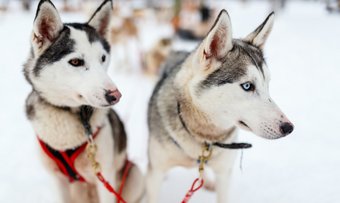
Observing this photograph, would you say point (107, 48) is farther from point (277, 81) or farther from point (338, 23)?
point (338, 23)

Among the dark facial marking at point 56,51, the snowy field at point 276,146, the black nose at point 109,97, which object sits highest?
→ the dark facial marking at point 56,51

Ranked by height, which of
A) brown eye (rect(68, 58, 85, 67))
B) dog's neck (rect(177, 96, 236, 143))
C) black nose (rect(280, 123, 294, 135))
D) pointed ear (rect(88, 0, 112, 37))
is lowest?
dog's neck (rect(177, 96, 236, 143))

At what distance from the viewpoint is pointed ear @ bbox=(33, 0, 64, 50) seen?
1.43 m

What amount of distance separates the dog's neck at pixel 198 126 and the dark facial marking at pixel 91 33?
0.52m

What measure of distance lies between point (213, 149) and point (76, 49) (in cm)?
89

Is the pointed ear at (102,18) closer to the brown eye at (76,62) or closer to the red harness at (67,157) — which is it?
the brown eye at (76,62)

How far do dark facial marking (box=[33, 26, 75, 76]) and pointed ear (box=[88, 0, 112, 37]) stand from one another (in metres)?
0.24

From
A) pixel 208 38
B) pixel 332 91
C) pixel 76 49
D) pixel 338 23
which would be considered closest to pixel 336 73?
pixel 332 91

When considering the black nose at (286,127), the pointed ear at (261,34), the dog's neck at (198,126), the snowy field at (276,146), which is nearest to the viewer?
the black nose at (286,127)

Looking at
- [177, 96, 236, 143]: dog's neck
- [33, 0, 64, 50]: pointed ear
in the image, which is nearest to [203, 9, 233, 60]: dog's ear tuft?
[177, 96, 236, 143]: dog's neck

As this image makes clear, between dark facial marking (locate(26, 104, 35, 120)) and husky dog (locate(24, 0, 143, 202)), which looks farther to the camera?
dark facial marking (locate(26, 104, 35, 120))

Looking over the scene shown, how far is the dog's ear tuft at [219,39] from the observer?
1362mm

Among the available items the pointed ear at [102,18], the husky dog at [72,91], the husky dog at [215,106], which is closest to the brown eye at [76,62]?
the husky dog at [72,91]

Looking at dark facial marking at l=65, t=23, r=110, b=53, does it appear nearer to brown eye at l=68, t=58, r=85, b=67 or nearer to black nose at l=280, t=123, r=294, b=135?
brown eye at l=68, t=58, r=85, b=67
